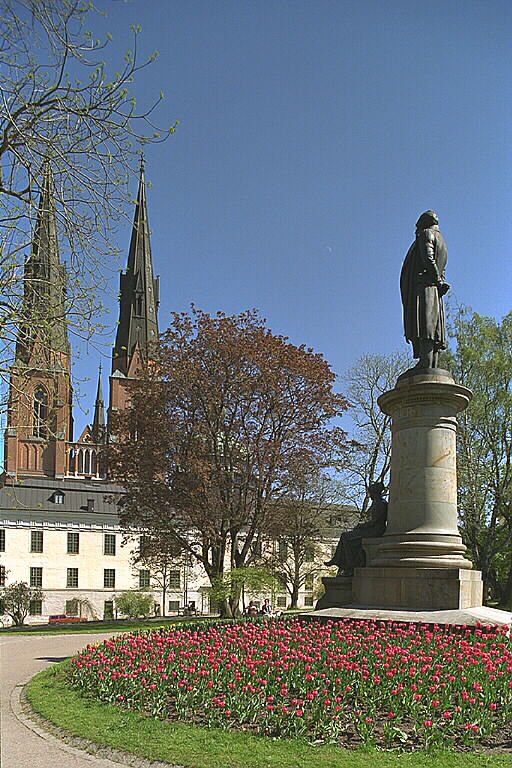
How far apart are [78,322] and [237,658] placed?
16.3 feet

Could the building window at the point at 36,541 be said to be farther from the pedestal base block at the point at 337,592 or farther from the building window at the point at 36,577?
the pedestal base block at the point at 337,592

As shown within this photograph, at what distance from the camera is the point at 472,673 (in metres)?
8.57

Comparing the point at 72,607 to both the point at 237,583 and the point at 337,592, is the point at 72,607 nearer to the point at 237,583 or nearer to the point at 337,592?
the point at 237,583

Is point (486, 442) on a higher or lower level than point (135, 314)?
lower

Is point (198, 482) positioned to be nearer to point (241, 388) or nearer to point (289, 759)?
point (241, 388)

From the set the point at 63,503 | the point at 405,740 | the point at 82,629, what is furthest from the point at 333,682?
the point at 63,503

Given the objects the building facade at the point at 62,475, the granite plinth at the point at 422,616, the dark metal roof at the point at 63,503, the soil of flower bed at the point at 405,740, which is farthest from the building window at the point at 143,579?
the soil of flower bed at the point at 405,740

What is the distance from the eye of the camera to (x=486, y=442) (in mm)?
35000

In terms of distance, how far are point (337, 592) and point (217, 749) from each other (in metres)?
8.12

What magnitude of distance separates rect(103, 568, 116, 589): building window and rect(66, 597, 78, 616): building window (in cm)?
287

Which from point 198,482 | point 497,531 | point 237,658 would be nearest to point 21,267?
point 237,658

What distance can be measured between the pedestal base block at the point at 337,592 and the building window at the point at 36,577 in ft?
158

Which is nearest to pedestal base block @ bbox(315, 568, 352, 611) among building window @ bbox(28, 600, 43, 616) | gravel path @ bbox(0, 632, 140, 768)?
gravel path @ bbox(0, 632, 140, 768)

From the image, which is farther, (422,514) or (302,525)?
(302,525)
